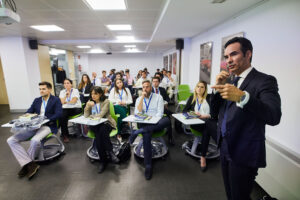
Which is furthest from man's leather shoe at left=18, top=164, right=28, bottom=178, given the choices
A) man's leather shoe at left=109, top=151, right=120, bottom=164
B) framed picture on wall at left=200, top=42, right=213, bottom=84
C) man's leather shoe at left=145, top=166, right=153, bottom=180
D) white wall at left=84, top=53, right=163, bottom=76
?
white wall at left=84, top=53, right=163, bottom=76

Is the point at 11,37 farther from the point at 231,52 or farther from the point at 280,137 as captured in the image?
the point at 280,137

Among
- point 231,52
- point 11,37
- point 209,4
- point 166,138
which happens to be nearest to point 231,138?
point 231,52

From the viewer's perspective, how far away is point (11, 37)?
619cm

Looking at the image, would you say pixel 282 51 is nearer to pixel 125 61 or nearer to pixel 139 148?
pixel 139 148

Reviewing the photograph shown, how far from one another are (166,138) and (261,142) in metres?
3.01

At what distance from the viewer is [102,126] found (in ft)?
9.46

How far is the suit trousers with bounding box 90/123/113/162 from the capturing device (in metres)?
2.85

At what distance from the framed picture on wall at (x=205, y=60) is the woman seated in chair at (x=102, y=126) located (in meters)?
3.24

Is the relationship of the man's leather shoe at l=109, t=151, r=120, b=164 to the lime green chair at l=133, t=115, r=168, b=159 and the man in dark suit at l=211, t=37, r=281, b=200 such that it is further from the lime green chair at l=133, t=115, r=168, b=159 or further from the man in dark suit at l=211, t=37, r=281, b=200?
the man in dark suit at l=211, t=37, r=281, b=200

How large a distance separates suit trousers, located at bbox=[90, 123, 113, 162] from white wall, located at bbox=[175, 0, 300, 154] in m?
2.66

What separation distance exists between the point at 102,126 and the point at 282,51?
3002mm

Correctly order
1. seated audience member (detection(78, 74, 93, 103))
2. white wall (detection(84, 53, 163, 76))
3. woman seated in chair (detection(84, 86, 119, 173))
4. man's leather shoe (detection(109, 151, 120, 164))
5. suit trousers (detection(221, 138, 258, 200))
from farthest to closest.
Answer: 1. white wall (detection(84, 53, 163, 76))
2. seated audience member (detection(78, 74, 93, 103))
3. man's leather shoe (detection(109, 151, 120, 164))
4. woman seated in chair (detection(84, 86, 119, 173))
5. suit trousers (detection(221, 138, 258, 200))

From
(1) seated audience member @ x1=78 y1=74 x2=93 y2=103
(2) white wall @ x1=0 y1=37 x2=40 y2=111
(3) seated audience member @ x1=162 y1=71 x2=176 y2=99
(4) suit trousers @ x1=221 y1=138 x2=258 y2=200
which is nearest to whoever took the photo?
(4) suit trousers @ x1=221 y1=138 x2=258 y2=200

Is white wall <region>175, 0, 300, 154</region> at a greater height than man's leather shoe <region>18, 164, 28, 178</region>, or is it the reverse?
white wall <region>175, 0, 300, 154</region>
